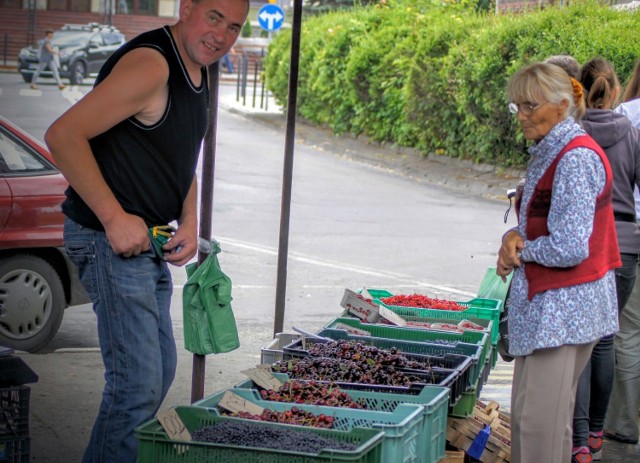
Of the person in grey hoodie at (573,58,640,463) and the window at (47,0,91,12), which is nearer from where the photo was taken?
the person in grey hoodie at (573,58,640,463)

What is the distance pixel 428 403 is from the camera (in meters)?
4.11

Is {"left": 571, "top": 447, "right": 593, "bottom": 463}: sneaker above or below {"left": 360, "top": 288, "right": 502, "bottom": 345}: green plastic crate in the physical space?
below

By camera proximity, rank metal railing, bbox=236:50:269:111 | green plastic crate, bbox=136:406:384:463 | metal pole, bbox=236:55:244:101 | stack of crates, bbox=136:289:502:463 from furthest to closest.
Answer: metal pole, bbox=236:55:244:101 < metal railing, bbox=236:50:269:111 < stack of crates, bbox=136:289:502:463 < green plastic crate, bbox=136:406:384:463

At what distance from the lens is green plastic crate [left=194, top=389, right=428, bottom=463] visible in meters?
3.74

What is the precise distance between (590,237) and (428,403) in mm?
895

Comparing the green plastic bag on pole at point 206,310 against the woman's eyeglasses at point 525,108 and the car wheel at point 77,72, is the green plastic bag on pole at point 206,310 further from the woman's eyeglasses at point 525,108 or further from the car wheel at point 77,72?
the car wheel at point 77,72

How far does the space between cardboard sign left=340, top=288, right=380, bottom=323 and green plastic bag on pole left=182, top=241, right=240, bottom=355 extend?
4.94 feet

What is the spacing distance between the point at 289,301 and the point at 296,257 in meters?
2.11

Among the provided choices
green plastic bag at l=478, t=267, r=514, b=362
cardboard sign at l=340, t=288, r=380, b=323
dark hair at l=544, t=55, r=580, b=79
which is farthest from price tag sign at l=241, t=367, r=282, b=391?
dark hair at l=544, t=55, r=580, b=79

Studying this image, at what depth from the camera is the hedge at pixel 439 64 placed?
57.6ft

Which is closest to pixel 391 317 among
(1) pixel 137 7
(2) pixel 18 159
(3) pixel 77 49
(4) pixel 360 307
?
(4) pixel 360 307

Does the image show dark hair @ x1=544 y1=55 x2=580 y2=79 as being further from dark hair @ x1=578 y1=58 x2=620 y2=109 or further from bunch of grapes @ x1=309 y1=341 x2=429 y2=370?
bunch of grapes @ x1=309 y1=341 x2=429 y2=370

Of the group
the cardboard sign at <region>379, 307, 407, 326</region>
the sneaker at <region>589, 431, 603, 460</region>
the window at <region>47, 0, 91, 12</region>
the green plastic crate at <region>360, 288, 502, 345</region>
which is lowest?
the sneaker at <region>589, 431, 603, 460</region>

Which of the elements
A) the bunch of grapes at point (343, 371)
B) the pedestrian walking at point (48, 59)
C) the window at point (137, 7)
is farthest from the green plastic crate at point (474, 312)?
the pedestrian walking at point (48, 59)
